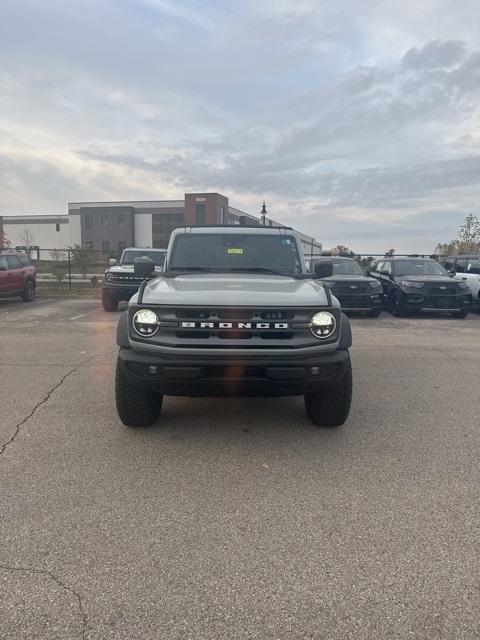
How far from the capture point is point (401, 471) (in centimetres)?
371

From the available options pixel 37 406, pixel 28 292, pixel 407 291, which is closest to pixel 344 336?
pixel 37 406

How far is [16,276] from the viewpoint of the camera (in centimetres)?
1510

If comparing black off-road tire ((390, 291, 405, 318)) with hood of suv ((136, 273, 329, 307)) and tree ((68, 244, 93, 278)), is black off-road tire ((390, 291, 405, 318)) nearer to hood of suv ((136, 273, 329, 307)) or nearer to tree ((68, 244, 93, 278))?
hood of suv ((136, 273, 329, 307))

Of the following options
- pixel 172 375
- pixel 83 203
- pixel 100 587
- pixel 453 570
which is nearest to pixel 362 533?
pixel 453 570

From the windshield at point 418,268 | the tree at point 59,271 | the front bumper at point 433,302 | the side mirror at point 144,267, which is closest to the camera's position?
the side mirror at point 144,267

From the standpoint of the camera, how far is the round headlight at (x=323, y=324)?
12.9 feet

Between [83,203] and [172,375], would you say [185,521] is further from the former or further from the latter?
[83,203]

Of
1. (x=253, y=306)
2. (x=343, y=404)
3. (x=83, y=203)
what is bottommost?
(x=343, y=404)

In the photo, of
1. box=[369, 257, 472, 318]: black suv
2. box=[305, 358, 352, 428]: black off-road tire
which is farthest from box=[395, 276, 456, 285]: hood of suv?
box=[305, 358, 352, 428]: black off-road tire

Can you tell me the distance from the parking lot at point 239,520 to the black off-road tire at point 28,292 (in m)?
11.1

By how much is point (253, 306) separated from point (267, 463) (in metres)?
1.23

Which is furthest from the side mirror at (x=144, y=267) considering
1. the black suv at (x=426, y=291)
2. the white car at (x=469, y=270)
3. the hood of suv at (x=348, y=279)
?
the white car at (x=469, y=270)

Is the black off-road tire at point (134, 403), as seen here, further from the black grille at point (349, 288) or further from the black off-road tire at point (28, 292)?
the black off-road tire at point (28, 292)

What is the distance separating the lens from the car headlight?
3922 mm
